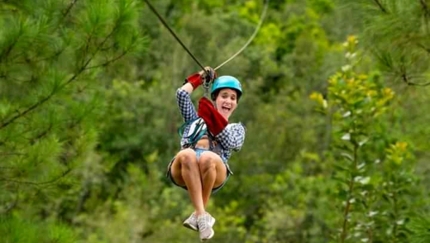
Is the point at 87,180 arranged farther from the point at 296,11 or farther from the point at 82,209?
the point at 296,11

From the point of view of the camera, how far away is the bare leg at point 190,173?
4859 millimetres

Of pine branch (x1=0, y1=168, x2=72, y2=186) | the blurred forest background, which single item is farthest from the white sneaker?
pine branch (x1=0, y1=168, x2=72, y2=186)

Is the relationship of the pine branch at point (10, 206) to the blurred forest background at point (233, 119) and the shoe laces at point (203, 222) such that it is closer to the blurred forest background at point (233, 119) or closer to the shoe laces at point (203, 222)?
the blurred forest background at point (233, 119)

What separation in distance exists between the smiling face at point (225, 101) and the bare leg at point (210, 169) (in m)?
0.18

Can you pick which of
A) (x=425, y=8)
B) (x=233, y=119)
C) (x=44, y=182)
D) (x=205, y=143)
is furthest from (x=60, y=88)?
(x=233, y=119)

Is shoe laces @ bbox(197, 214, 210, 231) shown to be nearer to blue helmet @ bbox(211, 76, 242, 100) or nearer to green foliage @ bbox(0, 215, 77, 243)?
blue helmet @ bbox(211, 76, 242, 100)

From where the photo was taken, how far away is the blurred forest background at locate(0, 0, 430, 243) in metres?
7.61

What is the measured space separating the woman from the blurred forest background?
1675 millimetres

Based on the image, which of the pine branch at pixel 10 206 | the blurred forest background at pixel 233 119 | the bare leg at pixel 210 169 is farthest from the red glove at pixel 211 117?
the pine branch at pixel 10 206

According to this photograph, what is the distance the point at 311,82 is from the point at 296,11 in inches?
271

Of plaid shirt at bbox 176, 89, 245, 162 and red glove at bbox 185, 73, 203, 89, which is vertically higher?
red glove at bbox 185, 73, 203, 89

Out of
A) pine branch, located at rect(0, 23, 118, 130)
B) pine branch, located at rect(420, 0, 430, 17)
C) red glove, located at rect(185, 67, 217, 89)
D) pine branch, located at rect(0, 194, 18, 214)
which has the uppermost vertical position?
pine branch, located at rect(0, 23, 118, 130)

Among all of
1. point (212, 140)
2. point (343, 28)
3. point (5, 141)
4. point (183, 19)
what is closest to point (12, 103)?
point (5, 141)

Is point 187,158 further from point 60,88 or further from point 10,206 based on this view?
point 10,206
